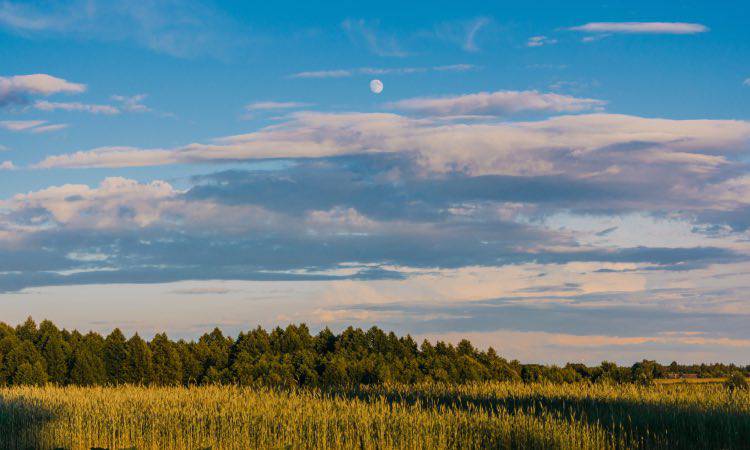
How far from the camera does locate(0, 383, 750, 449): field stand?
17.4m

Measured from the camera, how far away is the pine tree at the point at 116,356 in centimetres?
4047

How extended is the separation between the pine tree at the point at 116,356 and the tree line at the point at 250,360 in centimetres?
5

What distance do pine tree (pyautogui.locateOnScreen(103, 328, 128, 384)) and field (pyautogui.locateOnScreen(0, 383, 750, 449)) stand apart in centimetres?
1664

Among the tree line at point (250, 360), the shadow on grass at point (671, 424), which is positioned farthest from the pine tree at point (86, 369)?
the shadow on grass at point (671, 424)

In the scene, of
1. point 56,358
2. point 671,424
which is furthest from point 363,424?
point 56,358

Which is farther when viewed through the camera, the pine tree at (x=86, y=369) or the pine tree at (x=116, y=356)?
the pine tree at (x=116, y=356)

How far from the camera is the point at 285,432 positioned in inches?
698

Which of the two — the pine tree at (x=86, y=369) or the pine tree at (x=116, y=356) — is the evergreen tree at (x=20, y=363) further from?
the pine tree at (x=116, y=356)

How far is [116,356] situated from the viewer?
41.1 m

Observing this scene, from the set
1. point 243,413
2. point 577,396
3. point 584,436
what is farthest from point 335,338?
point 584,436

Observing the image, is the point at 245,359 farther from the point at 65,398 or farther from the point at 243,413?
the point at 243,413

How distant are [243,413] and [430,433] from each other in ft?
15.4

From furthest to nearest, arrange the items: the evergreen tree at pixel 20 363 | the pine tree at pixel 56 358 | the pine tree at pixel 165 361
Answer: the pine tree at pixel 165 361
the pine tree at pixel 56 358
the evergreen tree at pixel 20 363

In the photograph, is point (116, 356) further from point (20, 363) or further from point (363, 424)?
point (363, 424)
